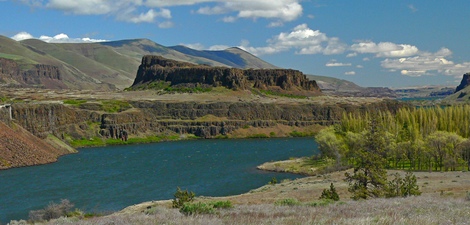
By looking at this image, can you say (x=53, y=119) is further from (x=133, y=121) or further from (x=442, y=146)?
(x=442, y=146)

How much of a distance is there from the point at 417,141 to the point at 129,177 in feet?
173

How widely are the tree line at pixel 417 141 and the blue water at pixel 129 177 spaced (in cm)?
1402

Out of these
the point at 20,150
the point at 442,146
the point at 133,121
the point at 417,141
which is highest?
the point at 417,141

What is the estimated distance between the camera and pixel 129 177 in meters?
91.2

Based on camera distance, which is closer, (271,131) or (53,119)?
(53,119)

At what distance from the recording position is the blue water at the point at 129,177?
6975cm

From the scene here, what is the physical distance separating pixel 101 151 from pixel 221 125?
61.7m

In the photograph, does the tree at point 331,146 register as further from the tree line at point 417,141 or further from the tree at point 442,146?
the tree at point 442,146

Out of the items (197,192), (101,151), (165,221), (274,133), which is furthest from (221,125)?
(165,221)

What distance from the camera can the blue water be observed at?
2746 inches

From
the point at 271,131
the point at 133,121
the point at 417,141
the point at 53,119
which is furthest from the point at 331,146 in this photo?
the point at 133,121

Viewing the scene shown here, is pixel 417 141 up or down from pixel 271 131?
up

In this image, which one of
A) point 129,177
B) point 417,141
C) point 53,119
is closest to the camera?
point 417,141

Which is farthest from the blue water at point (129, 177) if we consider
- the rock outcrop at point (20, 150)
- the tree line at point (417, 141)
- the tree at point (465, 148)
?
the tree at point (465, 148)
